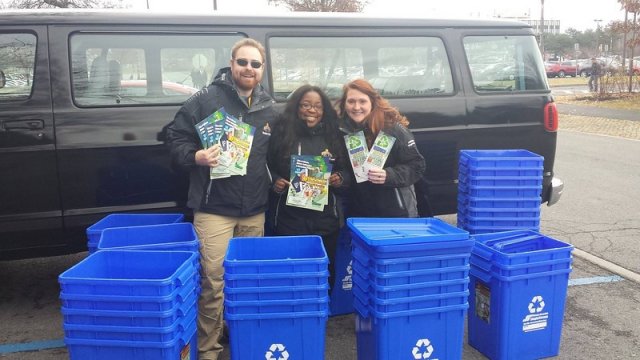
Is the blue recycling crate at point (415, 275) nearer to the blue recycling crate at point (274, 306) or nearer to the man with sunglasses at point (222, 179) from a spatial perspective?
the blue recycling crate at point (274, 306)

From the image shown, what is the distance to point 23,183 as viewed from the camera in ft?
11.6

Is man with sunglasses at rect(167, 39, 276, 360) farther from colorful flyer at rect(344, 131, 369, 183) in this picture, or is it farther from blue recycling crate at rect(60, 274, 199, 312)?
blue recycling crate at rect(60, 274, 199, 312)

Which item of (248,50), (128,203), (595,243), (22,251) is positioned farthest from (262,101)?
(595,243)

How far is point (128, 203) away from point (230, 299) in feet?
5.03

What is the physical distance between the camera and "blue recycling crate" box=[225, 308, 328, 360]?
104 inches

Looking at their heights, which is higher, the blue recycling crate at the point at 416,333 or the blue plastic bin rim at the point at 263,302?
the blue plastic bin rim at the point at 263,302

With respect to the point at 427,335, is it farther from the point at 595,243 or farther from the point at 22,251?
the point at 595,243

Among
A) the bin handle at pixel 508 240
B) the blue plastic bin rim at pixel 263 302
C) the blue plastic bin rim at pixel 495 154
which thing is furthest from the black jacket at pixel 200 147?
the blue plastic bin rim at pixel 495 154

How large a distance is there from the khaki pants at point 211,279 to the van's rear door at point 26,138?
118cm

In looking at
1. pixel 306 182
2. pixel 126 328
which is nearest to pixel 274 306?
pixel 126 328

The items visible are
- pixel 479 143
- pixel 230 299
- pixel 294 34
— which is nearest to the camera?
pixel 230 299

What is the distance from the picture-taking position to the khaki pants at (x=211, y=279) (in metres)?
3.13

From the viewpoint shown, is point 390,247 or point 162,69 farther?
point 162,69

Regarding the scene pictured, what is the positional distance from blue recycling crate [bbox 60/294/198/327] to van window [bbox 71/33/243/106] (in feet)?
5.59
